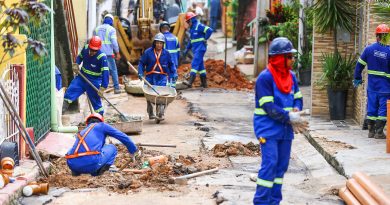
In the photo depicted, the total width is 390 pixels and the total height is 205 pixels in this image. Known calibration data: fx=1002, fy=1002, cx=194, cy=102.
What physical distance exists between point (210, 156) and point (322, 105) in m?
4.62

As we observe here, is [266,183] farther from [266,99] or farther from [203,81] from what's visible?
[203,81]

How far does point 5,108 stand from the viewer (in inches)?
520

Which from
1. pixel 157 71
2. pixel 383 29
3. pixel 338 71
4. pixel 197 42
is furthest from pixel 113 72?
pixel 383 29

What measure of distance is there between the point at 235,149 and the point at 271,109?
16.8ft

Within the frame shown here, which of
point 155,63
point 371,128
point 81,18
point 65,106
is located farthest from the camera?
point 81,18

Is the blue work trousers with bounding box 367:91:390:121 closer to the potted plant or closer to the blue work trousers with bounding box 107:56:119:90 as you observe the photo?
the potted plant

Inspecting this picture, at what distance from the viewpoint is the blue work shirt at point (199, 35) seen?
2502 cm

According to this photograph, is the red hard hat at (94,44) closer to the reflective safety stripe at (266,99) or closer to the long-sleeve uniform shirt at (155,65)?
the long-sleeve uniform shirt at (155,65)

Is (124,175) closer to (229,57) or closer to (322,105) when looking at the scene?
(322,105)

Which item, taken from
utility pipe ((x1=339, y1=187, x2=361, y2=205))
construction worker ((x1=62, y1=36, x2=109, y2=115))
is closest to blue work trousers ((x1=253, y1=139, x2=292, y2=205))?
utility pipe ((x1=339, y1=187, x2=361, y2=205))

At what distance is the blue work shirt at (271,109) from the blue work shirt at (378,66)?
531 centimetres

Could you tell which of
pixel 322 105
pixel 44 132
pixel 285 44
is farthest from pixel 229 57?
pixel 285 44

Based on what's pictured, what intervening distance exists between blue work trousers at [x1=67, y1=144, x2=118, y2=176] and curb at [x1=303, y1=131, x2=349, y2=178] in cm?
310

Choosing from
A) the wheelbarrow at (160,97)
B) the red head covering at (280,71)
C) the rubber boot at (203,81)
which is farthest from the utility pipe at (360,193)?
the rubber boot at (203,81)
